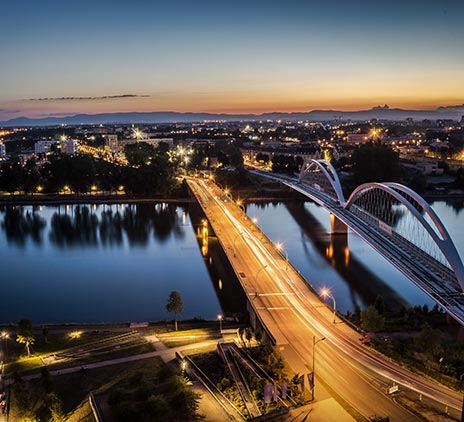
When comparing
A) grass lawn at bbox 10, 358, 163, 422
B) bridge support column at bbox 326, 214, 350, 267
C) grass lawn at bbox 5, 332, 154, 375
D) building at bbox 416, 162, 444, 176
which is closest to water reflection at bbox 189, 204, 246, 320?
grass lawn at bbox 5, 332, 154, 375

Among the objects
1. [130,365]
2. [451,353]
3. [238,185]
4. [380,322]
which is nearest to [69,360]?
[130,365]

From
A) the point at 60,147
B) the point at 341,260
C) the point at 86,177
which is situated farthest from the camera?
the point at 60,147

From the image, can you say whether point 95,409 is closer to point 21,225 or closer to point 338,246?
point 338,246

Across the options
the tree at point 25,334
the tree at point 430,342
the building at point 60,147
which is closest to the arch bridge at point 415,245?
the tree at point 430,342

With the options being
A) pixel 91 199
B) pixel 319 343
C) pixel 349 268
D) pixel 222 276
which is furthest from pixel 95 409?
pixel 91 199

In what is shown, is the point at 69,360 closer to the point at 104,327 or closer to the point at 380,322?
the point at 104,327

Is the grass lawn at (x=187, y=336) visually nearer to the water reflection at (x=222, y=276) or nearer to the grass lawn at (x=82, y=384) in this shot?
the grass lawn at (x=82, y=384)

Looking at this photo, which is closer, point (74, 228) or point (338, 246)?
point (338, 246)

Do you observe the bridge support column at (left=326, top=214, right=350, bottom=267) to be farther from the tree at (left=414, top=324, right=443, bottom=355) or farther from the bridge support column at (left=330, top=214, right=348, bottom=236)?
the tree at (left=414, top=324, right=443, bottom=355)
